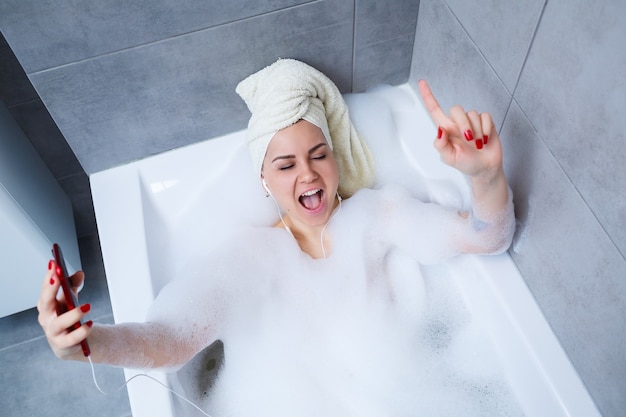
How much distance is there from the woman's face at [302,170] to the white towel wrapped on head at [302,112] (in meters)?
0.03

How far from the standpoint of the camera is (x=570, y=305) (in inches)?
42.6

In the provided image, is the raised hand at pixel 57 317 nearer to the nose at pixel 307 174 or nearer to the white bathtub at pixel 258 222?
the white bathtub at pixel 258 222

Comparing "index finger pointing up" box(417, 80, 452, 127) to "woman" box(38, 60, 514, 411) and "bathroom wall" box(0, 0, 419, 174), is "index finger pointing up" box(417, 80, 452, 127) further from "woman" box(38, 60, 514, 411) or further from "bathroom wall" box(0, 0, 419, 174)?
"bathroom wall" box(0, 0, 419, 174)

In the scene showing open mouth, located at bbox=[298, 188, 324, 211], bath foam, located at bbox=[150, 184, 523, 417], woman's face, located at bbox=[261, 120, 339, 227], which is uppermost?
woman's face, located at bbox=[261, 120, 339, 227]

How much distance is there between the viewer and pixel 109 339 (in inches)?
37.1

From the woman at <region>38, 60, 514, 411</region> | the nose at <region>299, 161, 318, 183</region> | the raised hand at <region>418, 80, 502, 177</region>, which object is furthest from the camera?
the nose at <region>299, 161, 318, 183</region>

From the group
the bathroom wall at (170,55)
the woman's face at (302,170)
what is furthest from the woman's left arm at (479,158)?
the bathroom wall at (170,55)

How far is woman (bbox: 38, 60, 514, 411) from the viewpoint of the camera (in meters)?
1.09

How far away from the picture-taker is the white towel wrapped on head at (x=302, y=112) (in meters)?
1.22

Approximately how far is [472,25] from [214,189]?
2.64 feet

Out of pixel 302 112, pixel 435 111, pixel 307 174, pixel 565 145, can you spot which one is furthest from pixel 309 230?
pixel 565 145

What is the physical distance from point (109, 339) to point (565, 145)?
0.92m

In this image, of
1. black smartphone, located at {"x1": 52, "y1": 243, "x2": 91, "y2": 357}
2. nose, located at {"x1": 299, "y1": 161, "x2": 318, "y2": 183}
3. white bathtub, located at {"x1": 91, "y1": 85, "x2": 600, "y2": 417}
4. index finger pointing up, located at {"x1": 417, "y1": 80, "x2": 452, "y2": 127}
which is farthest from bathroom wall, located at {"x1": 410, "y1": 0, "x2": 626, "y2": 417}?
black smartphone, located at {"x1": 52, "y1": 243, "x2": 91, "y2": 357}

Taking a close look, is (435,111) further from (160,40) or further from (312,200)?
(160,40)
